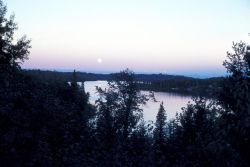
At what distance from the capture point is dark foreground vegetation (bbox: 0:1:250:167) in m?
9.94

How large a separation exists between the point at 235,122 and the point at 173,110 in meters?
127

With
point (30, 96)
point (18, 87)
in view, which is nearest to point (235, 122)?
point (30, 96)

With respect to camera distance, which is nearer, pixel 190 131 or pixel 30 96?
pixel 30 96

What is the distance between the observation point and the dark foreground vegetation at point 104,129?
9938 millimetres

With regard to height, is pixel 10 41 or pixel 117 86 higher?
pixel 10 41

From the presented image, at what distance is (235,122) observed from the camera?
1030 centimetres

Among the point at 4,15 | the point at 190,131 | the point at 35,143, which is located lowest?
the point at 190,131

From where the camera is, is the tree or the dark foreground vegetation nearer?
the dark foreground vegetation

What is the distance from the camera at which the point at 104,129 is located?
3853cm

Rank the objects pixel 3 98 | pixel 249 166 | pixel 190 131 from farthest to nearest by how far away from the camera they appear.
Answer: pixel 190 131 < pixel 3 98 < pixel 249 166

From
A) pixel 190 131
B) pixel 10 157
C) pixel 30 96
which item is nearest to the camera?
pixel 10 157

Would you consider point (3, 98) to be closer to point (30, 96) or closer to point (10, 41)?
point (30, 96)

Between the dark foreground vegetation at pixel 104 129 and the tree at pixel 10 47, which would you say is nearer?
the dark foreground vegetation at pixel 104 129

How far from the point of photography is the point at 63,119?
2105cm
